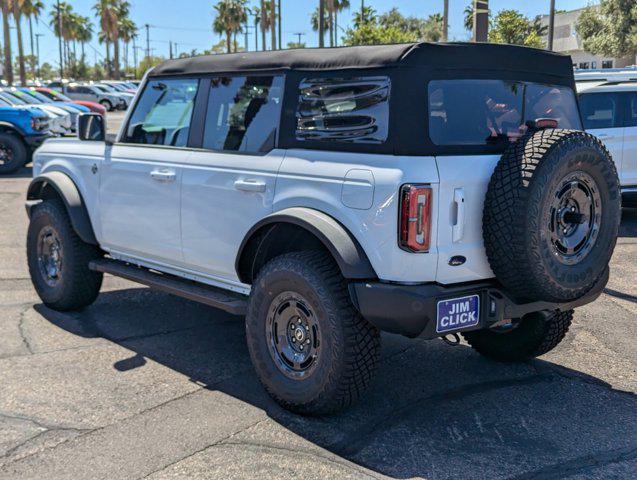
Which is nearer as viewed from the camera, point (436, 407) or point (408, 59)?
point (408, 59)

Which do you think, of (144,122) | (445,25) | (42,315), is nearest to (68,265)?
(42,315)

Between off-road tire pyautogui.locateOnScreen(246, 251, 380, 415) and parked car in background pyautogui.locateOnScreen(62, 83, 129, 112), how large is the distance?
43.5 m

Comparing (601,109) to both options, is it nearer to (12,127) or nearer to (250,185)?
(250,185)

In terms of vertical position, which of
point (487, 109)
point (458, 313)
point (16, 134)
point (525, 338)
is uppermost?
point (487, 109)

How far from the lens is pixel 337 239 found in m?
3.72

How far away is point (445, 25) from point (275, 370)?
3378 cm

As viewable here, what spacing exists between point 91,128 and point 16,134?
37.1ft

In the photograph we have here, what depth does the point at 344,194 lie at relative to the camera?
3779 millimetres

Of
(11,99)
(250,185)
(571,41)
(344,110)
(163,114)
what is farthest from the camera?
(571,41)

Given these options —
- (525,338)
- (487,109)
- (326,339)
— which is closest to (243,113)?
(487,109)

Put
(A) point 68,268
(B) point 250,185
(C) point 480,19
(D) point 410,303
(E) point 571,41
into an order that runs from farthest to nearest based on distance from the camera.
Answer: (E) point 571,41 < (C) point 480,19 < (A) point 68,268 < (B) point 250,185 < (D) point 410,303

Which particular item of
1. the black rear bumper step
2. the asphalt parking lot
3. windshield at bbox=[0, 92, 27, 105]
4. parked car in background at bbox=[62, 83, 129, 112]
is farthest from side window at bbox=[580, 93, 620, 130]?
parked car in background at bbox=[62, 83, 129, 112]

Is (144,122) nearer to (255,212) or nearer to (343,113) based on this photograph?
(255,212)

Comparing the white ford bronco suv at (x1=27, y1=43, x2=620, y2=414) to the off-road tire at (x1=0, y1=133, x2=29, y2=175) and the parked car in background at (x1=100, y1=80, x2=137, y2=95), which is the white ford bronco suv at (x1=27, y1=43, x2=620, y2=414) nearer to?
the off-road tire at (x1=0, y1=133, x2=29, y2=175)
